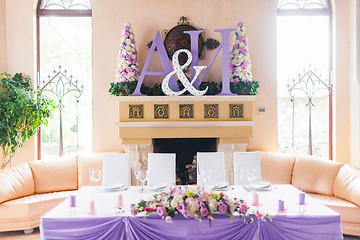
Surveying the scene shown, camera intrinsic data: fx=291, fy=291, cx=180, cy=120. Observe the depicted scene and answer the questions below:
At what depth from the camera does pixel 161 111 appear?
4449mm

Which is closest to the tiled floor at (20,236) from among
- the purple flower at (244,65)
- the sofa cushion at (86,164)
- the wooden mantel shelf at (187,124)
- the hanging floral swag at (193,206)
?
the sofa cushion at (86,164)

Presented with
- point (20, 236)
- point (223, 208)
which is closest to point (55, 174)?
A: point (20, 236)

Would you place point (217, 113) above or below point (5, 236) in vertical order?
above

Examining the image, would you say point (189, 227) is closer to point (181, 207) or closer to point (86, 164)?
point (181, 207)

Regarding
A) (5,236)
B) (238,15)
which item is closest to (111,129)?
(5,236)

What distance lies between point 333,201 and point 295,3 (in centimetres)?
341

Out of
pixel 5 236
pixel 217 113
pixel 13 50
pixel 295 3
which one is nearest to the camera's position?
pixel 5 236

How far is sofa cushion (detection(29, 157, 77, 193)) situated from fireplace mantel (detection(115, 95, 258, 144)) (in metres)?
1.00

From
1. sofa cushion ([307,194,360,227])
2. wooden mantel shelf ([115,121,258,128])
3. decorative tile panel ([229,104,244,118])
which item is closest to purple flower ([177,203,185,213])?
wooden mantel shelf ([115,121,258,128])

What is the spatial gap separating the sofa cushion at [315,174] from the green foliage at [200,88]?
1316mm

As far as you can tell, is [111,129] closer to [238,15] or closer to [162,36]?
[162,36]

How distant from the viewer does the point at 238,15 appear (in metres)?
4.92

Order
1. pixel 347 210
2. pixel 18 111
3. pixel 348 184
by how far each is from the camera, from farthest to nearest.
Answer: pixel 18 111 < pixel 348 184 < pixel 347 210

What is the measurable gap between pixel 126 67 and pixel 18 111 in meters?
1.69
